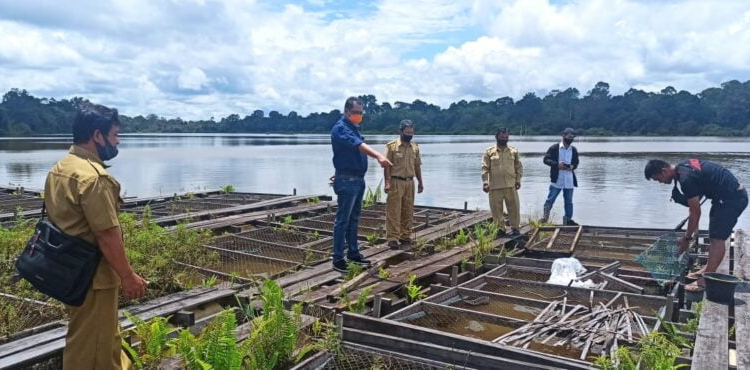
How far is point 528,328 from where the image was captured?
13.8 ft

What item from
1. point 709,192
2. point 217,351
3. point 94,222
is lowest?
point 217,351

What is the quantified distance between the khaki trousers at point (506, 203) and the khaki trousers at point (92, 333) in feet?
18.8

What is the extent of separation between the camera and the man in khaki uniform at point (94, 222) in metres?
2.59

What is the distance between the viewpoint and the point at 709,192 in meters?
5.18

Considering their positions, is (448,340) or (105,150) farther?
(448,340)

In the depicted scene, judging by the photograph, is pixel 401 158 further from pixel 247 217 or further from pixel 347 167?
pixel 247 217

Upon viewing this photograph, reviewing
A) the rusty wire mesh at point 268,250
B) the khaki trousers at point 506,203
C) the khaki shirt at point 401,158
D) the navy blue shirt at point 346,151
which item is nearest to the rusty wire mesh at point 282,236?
the rusty wire mesh at point 268,250

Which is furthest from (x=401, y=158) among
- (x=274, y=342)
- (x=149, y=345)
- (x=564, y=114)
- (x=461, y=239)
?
(x=564, y=114)

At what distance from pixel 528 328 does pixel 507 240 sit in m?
3.28

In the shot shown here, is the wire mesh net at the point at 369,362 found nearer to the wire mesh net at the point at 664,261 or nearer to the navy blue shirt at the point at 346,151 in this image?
the navy blue shirt at the point at 346,151

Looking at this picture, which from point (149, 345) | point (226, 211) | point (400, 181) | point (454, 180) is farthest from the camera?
point (454, 180)

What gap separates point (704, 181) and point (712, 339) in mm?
1871

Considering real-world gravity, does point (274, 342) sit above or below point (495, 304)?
above

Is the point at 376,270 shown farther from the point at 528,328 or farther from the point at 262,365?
the point at 262,365
